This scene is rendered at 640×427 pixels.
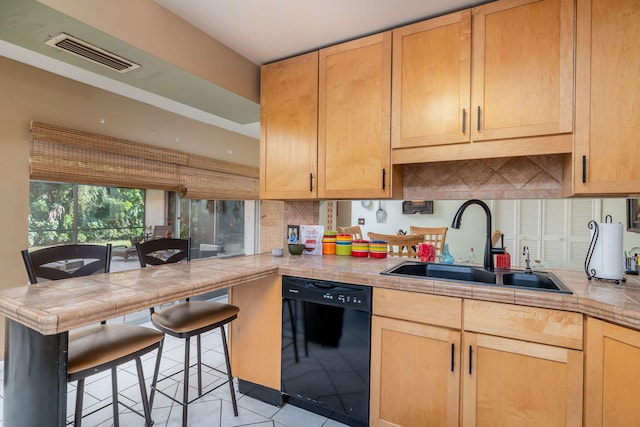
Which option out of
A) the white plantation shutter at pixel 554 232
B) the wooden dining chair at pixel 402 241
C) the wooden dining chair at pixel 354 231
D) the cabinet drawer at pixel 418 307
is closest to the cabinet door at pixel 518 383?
the cabinet drawer at pixel 418 307

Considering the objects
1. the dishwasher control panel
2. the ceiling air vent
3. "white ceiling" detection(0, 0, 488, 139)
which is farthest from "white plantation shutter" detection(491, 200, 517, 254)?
the ceiling air vent

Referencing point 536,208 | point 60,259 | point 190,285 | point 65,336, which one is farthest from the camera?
point 536,208

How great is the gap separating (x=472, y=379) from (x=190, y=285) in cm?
136

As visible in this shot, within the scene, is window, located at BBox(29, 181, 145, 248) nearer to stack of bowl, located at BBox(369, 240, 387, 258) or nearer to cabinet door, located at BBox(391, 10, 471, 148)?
stack of bowl, located at BBox(369, 240, 387, 258)

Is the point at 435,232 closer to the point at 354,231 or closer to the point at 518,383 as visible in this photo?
the point at 354,231

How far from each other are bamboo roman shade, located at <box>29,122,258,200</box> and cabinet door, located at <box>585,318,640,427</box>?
11.9ft

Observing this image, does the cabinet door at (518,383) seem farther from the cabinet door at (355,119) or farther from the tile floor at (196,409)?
the cabinet door at (355,119)

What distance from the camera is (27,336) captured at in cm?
119

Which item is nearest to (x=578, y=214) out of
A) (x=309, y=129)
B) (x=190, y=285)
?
(x=309, y=129)

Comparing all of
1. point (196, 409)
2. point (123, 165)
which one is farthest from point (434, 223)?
point (123, 165)

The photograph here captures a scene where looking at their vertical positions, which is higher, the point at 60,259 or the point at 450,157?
the point at 450,157

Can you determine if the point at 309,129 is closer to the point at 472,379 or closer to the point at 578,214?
the point at 472,379

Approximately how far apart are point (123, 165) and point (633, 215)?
4477 millimetres

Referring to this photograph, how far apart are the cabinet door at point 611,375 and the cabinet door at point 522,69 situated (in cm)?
95
